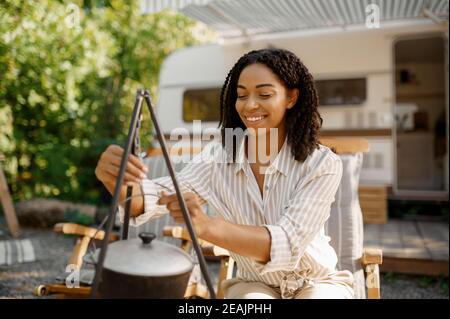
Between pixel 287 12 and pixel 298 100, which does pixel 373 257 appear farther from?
pixel 287 12

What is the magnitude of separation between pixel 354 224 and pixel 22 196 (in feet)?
19.4

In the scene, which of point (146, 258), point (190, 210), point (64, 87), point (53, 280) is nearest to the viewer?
point (146, 258)

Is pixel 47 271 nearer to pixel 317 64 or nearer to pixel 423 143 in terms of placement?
pixel 317 64

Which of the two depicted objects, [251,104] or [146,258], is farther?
[251,104]

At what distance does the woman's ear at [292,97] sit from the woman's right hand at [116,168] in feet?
2.03

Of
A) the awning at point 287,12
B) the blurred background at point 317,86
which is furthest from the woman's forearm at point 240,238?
the awning at point 287,12

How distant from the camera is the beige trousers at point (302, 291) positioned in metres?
1.44

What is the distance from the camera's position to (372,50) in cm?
604

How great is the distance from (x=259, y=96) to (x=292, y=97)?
0.18 metres

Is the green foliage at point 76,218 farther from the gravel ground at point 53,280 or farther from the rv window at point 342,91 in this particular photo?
the rv window at point 342,91

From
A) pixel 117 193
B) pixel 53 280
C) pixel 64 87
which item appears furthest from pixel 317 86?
pixel 117 193

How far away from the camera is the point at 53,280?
389 cm
